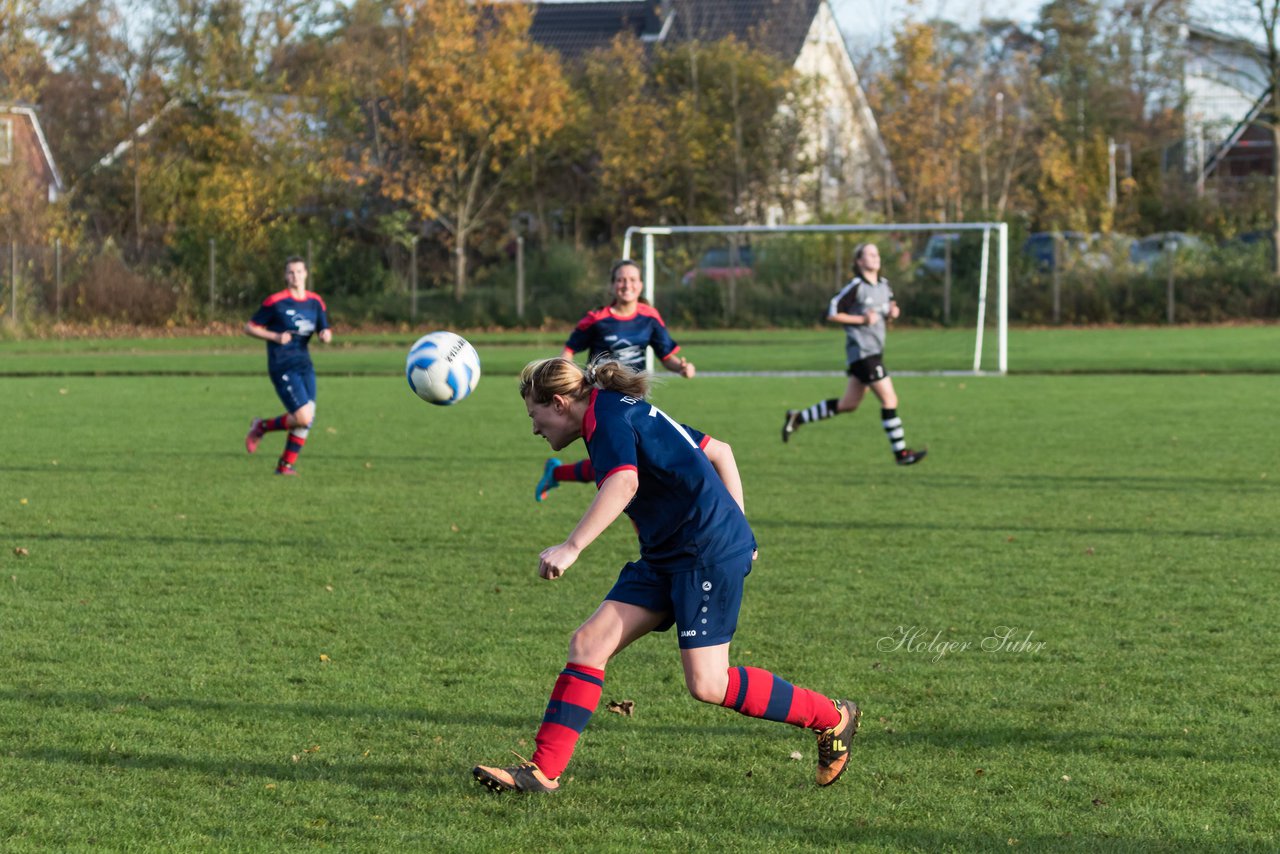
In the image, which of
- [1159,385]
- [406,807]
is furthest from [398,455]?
[1159,385]

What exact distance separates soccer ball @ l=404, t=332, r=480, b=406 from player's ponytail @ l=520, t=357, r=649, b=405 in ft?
6.49

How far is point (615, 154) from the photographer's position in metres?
38.9

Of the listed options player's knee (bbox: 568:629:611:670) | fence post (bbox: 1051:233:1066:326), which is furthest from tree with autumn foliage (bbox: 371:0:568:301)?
player's knee (bbox: 568:629:611:670)

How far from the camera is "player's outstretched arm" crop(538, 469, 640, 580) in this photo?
4.21 metres

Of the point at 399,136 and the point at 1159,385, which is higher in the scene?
the point at 399,136

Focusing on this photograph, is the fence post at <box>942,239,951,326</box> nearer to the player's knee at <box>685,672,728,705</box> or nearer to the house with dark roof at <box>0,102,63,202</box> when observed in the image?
the house with dark roof at <box>0,102,63,202</box>

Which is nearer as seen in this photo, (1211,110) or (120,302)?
(120,302)

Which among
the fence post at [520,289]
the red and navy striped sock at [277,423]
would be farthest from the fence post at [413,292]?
the red and navy striped sock at [277,423]

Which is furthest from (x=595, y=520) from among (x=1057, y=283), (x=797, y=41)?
(x=797, y=41)

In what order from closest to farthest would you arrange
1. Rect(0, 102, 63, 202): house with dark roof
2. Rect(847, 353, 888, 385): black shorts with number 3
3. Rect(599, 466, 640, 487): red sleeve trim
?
Rect(599, 466, 640, 487): red sleeve trim
Rect(847, 353, 888, 385): black shorts with number 3
Rect(0, 102, 63, 202): house with dark roof

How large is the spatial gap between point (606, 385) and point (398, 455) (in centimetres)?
929

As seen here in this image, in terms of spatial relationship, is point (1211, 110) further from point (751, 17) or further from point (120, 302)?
point (120, 302)

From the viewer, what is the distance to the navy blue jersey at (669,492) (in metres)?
4.52

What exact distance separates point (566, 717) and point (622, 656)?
1.82 metres
